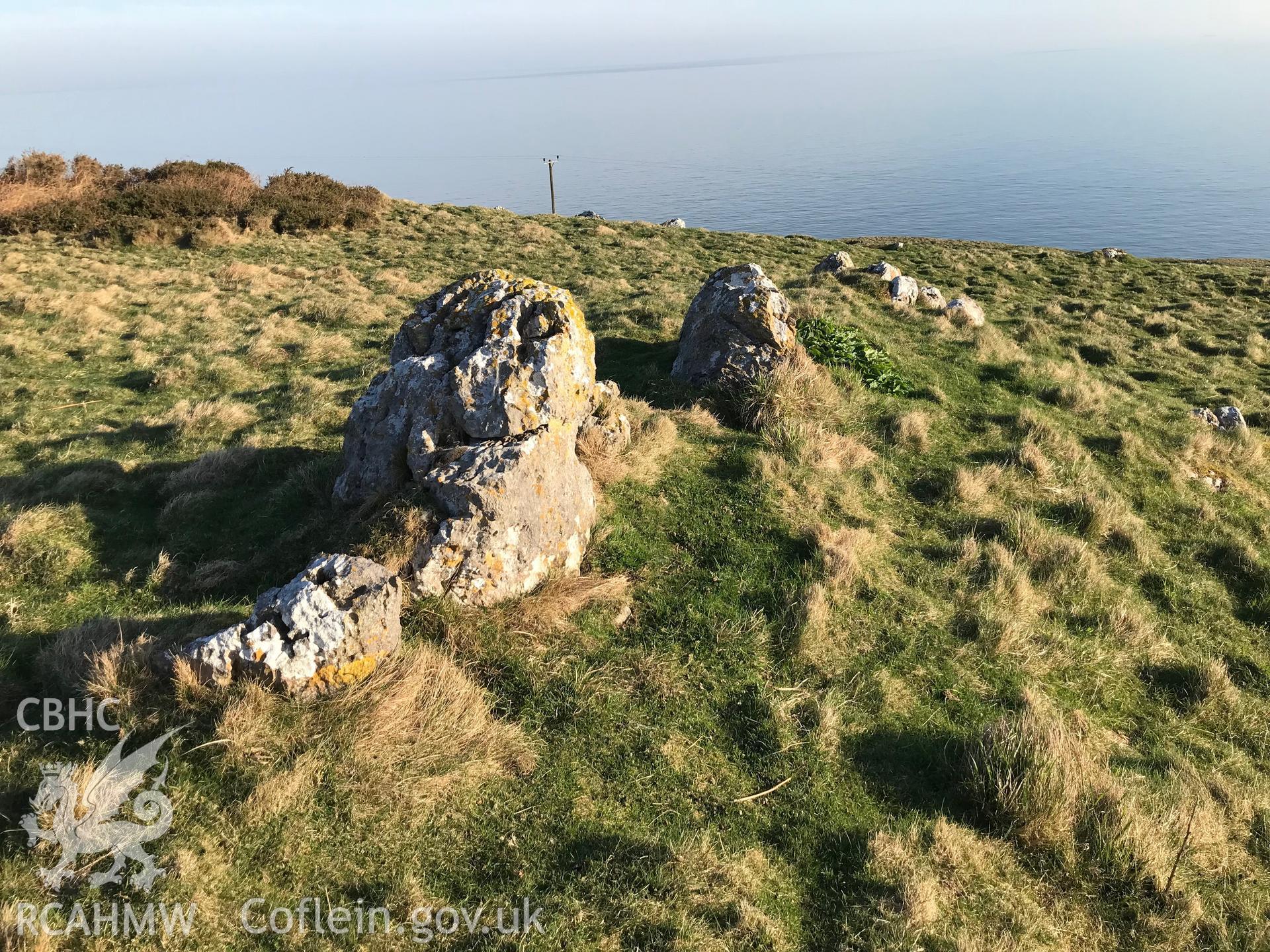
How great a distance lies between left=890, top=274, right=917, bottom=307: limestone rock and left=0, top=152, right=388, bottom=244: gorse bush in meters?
23.0

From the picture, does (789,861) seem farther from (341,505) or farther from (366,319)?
(366,319)

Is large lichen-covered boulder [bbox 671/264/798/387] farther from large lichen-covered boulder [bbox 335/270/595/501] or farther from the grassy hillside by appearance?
large lichen-covered boulder [bbox 335/270/595/501]

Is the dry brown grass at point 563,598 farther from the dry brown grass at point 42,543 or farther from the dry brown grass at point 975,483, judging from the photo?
the dry brown grass at point 975,483

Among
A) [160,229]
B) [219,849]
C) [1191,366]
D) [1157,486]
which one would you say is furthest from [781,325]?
[160,229]

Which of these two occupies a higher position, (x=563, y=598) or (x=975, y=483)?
(x=975, y=483)

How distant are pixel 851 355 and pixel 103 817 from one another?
11783 millimetres

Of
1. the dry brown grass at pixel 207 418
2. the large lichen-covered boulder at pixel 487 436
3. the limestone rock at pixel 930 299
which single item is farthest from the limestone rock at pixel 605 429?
the limestone rock at pixel 930 299

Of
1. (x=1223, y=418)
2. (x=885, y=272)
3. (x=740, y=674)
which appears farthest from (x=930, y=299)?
(x=740, y=674)

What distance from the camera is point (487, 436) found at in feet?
24.3

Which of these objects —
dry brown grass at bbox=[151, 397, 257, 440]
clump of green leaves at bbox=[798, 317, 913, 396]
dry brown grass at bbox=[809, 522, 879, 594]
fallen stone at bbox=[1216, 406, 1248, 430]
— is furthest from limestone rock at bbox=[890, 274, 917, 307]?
dry brown grass at bbox=[151, 397, 257, 440]

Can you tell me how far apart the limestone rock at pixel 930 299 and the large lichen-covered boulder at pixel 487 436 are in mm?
13279

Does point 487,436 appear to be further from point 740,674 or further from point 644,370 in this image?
point 644,370

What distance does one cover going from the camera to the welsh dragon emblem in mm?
4043

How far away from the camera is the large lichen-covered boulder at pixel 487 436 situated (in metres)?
6.66
